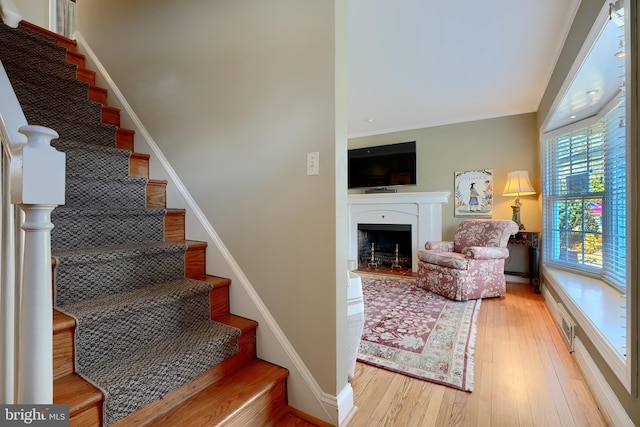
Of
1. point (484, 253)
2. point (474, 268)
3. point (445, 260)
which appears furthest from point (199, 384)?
point (484, 253)

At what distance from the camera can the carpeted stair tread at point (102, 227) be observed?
1.36 m

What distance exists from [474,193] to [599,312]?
2.72 m

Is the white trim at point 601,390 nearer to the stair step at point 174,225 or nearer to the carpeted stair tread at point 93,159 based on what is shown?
the stair step at point 174,225

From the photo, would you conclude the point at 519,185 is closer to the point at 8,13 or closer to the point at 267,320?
the point at 267,320

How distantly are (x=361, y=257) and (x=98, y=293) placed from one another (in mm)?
4299

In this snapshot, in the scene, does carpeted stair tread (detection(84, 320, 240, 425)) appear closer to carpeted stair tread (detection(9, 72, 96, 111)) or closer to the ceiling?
carpeted stair tread (detection(9, 72, 96, 111))

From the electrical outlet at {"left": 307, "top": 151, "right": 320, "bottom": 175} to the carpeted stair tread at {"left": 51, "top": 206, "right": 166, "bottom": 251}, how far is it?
39.5 inches

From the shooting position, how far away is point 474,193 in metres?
4.30

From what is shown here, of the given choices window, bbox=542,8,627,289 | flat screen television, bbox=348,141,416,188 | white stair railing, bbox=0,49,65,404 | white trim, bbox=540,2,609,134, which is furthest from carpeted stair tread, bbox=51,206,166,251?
flat screen television, bbox=348,141,416,188

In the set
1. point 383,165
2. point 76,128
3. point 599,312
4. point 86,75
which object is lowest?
point 599,312

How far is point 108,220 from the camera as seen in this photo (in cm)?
154

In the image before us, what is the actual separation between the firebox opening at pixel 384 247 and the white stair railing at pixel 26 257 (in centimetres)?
446

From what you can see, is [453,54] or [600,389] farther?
[453,54]

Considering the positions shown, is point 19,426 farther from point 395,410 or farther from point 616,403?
point 616,403
